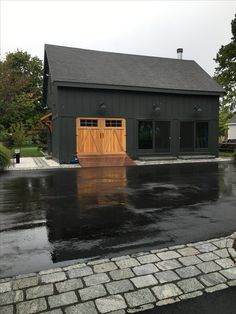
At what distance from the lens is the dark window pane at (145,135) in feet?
55.7

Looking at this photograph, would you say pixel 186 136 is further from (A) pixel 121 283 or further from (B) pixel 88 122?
(A) pixel 121 283

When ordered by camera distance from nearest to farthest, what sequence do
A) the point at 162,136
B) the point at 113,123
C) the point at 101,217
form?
1. the point at 101,217
2. the point at 113,123
3. the point at 162,136

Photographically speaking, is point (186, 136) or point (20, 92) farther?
point (20, 92)

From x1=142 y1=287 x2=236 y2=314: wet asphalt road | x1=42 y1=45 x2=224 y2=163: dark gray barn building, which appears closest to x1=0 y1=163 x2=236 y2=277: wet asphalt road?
x1=142 y1=287 x2=236 y2=314: wet asphalt road

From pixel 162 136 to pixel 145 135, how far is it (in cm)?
105

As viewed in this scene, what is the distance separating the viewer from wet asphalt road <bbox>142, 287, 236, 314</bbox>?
267 cm

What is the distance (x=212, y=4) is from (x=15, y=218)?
781 centimetres

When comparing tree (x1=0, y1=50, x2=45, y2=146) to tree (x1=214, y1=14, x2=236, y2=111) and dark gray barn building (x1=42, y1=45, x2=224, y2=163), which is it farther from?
tree (x1=214, y1=14, x2=236, y2=111)

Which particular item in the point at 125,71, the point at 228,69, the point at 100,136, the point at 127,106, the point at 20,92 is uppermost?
the point at 20,92

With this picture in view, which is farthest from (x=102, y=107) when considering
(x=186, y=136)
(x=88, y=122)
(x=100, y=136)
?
(x=186, y=136)

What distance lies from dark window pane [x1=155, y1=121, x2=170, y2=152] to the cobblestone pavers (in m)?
13.7

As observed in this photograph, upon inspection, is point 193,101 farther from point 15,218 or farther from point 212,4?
point 15,218

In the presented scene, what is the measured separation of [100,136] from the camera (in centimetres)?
1609

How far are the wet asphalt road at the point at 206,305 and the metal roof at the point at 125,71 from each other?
43.9 feet
